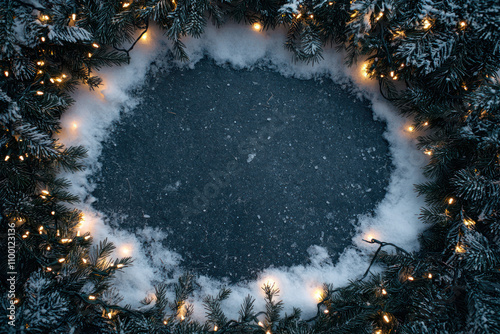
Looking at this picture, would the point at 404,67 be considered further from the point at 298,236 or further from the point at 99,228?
the point at 99,228

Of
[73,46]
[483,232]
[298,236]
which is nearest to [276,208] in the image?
[298,236]

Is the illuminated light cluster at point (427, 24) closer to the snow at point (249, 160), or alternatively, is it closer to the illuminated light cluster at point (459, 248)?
the snow at point (249, 160)

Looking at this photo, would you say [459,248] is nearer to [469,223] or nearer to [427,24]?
[469,223]

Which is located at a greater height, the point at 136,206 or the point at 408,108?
the point at 408,108

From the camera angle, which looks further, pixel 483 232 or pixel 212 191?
pixel 212 191

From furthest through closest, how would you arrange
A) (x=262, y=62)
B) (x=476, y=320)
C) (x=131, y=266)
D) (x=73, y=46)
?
(x=262, y=62) < (x=131, y=266) < (x=73, y=46) < (x=476, y=320)

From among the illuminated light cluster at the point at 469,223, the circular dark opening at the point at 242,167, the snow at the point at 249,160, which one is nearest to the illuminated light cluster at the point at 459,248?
the illuminated light cluster at the point at 469,223
